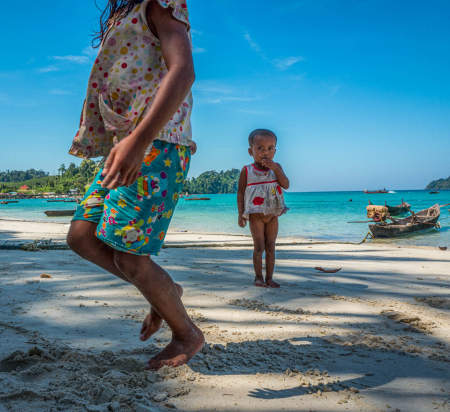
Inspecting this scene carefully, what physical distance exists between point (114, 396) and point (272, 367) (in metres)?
0.74

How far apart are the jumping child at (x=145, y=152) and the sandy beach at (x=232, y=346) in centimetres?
26

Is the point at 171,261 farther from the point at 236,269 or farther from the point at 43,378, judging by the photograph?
the point at 43,378

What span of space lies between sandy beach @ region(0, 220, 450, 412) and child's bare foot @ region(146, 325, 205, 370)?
48 mm

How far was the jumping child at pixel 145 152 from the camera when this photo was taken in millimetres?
1524

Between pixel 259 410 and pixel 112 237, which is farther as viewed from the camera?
pixel 112 237

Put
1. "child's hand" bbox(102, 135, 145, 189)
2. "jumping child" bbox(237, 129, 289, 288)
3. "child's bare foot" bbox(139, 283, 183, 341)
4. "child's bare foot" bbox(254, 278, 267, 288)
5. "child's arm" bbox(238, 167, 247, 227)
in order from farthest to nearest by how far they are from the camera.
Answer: "child's arm" bbox(238, 167, 247, 227) → "jumping child" bbox(237, 129, 289, 288) → "child's bare foot" bbox(254, 278, 267, 288) → "child's bare foot" bbox(139, 283, 183, 341) → "child's hand" bbox(102, 135, 145, 189)

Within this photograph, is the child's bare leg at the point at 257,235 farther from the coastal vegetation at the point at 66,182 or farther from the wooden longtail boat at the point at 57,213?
the coastal vegetation at the point at 66,182

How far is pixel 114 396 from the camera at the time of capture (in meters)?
1.41

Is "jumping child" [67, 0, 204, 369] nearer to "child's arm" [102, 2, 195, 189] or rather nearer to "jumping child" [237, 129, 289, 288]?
"child's arm" [102, 2, 195, 189]

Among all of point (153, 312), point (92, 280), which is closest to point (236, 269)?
point (92, 280)

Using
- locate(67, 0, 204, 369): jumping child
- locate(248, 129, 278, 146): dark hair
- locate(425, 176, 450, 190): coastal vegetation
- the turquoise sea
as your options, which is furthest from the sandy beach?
locate(425, 176, 450, 190): coastal vegetation

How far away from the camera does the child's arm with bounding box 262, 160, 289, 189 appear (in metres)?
3.64

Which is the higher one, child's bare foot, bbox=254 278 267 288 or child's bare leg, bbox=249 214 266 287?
child's bare leg, bbox=249 214 266 287

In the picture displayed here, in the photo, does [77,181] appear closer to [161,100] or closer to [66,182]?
[66,182]
